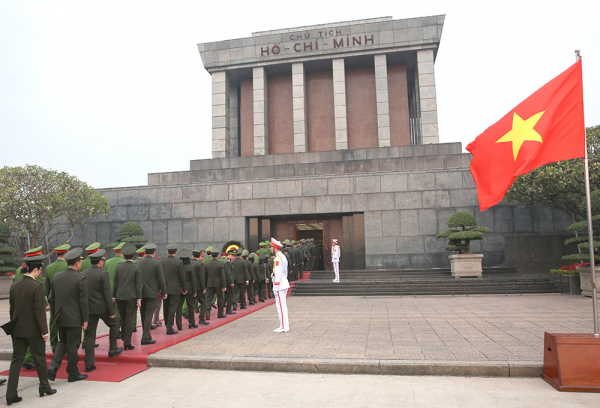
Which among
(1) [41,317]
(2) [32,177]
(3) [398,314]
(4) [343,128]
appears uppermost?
(4) [343,128]

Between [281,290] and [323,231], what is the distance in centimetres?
1349

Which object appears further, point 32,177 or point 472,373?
point 32,177

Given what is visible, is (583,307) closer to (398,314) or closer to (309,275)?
(398,314)

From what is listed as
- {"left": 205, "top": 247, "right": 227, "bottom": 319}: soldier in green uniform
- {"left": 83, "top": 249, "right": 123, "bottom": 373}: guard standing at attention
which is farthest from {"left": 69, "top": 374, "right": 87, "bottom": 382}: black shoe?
{"left": 205, "top": 247, "right": 227, "bottom": 319}: soldier in green uniform

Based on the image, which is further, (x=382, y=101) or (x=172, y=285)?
(x=382, y=101)

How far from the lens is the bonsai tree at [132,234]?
1923cm

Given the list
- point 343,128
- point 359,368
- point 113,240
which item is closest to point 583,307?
point 359,368

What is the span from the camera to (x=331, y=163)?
21.9m

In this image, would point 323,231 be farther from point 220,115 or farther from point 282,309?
point 282,309

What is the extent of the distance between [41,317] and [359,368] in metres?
4.29

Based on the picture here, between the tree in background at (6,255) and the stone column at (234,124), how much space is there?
14.0 meters

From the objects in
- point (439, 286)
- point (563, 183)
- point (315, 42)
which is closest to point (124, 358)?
point (439, 286)

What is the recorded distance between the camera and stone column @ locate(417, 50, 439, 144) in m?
24.8

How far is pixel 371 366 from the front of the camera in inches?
232
